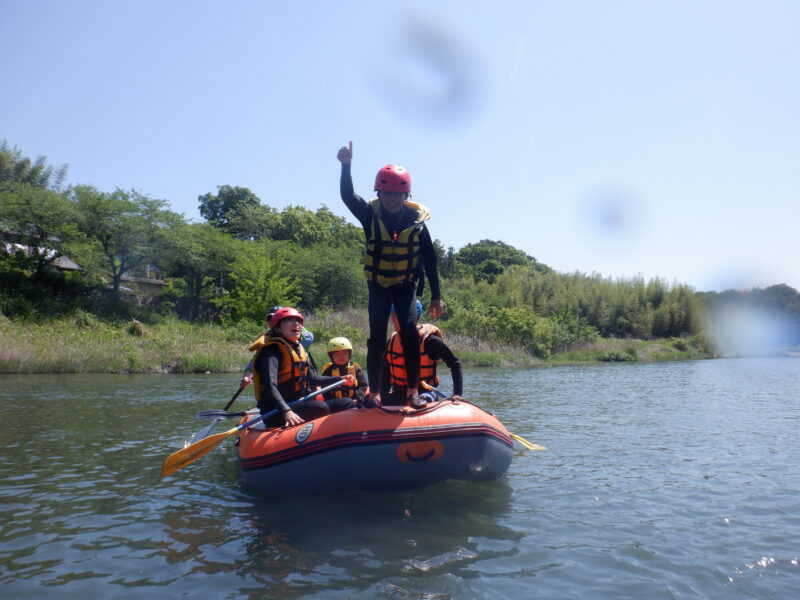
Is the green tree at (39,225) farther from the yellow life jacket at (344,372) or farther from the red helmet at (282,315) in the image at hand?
the red helmet at (282,315)

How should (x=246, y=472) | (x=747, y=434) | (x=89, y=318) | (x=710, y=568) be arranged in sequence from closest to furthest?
1. (x=710, y=568)
2. (x=246, y=472)
3. (x=747, y=434)
4. (x=89, y=318)

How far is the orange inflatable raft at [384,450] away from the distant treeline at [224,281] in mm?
20320

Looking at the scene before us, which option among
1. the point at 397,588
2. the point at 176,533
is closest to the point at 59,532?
the point at 176,533

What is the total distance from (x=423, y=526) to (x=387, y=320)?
146cm

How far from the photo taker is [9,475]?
515 centimetres

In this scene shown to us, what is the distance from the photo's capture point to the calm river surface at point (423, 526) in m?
3.06

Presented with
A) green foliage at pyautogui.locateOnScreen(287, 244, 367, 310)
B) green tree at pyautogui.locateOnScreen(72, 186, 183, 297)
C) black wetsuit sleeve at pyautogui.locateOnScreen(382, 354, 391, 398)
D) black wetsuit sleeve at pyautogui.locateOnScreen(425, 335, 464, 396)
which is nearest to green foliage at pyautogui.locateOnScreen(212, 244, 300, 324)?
green foliage at pyautogui.locateOnScreen(287, 244, 367, 310)

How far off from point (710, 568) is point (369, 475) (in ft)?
7.06

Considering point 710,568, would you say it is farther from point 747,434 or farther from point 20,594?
point 747,434

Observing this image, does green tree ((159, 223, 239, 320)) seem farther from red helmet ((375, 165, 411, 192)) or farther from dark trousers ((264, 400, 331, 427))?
red helmet ((375, 165, 411, 192))

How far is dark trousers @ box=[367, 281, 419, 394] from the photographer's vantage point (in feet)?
14.5

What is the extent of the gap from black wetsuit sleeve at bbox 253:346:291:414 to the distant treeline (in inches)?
774

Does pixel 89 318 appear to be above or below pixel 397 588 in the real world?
above

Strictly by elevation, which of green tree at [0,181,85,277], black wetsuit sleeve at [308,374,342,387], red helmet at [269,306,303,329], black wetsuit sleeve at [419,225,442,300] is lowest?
black wetsuit sleeve at [308,374,342,387]
